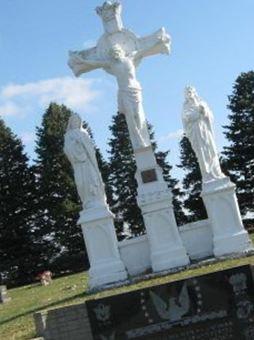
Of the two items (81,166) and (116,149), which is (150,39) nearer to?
(81,166)

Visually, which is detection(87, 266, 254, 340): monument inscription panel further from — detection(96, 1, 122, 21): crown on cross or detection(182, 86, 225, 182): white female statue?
detection(96, 1, 122, 21): crown on cross

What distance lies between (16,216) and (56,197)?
110 inches

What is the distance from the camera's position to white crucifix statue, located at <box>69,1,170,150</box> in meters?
17.4

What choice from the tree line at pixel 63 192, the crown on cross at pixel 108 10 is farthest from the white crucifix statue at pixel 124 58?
the tree line at pixel 63 192

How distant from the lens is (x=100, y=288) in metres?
16.0

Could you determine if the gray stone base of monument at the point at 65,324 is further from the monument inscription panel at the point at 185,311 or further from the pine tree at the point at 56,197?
the pine tree at the point at 56,197

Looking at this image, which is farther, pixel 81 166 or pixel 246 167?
pixel 246 167

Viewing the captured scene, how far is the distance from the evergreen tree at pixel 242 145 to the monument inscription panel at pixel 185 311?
110ft

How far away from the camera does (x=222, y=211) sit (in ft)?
55.4

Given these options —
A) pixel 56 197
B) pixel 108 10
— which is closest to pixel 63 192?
pixel 56 197

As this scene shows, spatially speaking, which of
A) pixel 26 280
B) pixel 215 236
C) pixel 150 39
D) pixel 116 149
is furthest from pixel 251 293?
pixel 116 149

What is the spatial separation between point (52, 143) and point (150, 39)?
2734cm

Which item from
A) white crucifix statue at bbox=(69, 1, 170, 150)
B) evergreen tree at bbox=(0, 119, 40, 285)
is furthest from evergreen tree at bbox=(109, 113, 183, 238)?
white crucifix statue at bbox=(69, 1, 170, 150)

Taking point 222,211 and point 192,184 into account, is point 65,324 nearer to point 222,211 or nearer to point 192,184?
point 222,211
